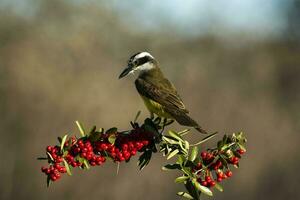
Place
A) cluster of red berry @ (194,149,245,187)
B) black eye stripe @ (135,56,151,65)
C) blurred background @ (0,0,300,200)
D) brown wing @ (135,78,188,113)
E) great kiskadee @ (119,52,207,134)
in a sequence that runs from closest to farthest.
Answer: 1. cluster of red berry @ (194,149,245,187)
2. great kiskadee @ (119,52,207,134)
3. brown wing @ (135,78,188,113)
4. black eye stripe @ (135,56,151,65)
5. blurred background @ (0,0,300,200)

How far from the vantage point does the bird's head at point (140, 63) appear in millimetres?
6498

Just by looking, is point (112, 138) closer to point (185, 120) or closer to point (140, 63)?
point (185, 120)

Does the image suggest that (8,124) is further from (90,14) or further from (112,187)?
(90,14)

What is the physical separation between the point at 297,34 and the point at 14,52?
13.5 m

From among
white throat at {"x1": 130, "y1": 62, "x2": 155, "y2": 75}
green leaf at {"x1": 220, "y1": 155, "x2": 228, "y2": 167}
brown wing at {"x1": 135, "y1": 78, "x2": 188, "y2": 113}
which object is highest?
white throat at {"x1": 130, "y1": 62, "x2": 155, "y2": 75}

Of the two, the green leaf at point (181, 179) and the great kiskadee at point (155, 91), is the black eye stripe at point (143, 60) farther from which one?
the green leaf at point (181, 179)

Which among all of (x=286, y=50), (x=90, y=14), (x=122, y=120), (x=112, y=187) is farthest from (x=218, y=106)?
(x=286, y=50)

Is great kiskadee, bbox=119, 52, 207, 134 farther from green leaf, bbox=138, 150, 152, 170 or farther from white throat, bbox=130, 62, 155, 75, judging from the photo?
green leaf, bbox=138, 150, 152, 170

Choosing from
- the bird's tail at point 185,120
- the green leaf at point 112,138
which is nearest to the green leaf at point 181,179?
the green leaf at point 112,138

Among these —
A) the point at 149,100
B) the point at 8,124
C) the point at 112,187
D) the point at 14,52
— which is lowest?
the point at 112,187

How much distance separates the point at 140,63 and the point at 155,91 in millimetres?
596

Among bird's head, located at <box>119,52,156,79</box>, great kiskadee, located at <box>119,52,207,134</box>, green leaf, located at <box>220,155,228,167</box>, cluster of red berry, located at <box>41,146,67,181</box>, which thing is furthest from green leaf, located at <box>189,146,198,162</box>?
bird's head, located at <box>119,52,156,79</box>

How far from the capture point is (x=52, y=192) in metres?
14.5

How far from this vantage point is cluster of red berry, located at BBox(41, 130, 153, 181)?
13.2 feet
